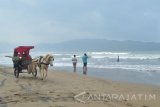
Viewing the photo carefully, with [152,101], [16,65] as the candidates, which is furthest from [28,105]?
[16,65]

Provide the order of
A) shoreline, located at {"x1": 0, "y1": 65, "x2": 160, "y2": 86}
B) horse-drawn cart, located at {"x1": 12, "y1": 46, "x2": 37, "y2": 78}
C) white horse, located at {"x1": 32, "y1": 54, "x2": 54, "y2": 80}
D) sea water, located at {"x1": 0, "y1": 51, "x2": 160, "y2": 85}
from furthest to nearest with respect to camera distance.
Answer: sea water, located at {"x1": 0, "y1": 51, "x2": 160, "y2": 85} < shoreline, located at {"x1": 0, "y1": 65, "x2": 160, "y2": 86} < horse-drawn cart, located at {"x1": 12, "y1": 46, "x2": 37, "y2": 78} < white horse, located at {"x1": 32, "y1": 54, "x2": 54, "y2": 80}

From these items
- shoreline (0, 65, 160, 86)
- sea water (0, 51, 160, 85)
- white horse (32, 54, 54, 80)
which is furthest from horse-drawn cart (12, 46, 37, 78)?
sea water (0, 51, 160, 85)

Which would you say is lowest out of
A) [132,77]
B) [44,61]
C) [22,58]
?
[132,77]

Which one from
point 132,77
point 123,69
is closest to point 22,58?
point 132,77

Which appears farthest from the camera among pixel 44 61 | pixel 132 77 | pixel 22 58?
pixel 132 77

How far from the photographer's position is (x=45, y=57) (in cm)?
1861

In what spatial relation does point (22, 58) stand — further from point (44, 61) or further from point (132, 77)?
point (132, 77)

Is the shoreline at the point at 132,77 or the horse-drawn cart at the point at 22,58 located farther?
the shoreline at the point at 132,77

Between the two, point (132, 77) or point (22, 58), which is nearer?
point (22, 58)

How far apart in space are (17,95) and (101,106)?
121 inches

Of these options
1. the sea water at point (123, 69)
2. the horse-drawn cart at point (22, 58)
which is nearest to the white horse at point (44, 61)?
the horse-drawn cart at point (22, 58)

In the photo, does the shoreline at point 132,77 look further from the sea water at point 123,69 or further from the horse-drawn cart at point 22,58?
the horse-drawn cart at point 22,58

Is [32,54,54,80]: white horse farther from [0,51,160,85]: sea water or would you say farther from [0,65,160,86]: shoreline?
[0,51,160,85]: sea water

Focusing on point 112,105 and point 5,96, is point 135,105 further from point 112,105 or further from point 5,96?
point 5,96
